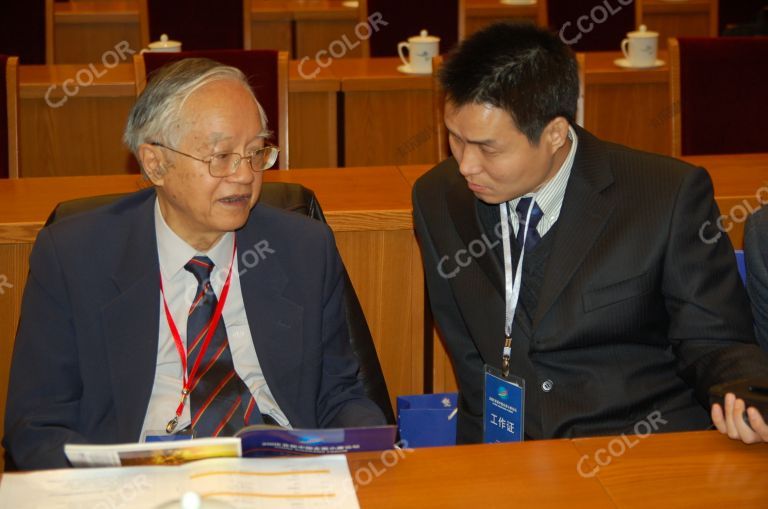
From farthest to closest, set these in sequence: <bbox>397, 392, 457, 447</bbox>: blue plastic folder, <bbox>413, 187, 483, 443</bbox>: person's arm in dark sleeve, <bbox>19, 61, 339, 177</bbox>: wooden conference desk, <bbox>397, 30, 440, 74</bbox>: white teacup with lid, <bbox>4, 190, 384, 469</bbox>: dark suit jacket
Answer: <bbox>397, 30, 440, 74</bbox>: white teacup with lid → <bbox>19, 61, 339, 177</bbox>: wooden conference desk → <bbox>397, 392, 457, 447</bbox>: blue plastic folder → <bbox>413, 187, 483, 443</bbox>: person's arm in dark sleeve → <bbox>4, 190, 384, 469</bbox>: dark suit jacket

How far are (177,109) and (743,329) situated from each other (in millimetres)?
1156

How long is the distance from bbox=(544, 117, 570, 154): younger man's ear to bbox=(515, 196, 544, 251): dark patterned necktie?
0.13m

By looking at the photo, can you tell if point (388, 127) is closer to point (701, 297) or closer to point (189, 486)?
point (701, 297)

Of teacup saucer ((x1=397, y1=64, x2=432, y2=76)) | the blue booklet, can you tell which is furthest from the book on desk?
teacup saucer ((x1=397, y1=64, x2=432, y2=76))

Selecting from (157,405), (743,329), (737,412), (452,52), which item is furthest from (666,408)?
(157,405)

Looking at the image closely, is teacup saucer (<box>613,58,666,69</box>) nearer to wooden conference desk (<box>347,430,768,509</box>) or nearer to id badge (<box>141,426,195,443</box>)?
wooden conference desk (<box>347,430,768,509</box>)

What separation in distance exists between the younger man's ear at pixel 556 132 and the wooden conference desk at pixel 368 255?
2.30 ft

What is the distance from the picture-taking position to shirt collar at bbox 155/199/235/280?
1971 millimetres

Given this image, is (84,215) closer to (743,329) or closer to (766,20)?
(743,329)

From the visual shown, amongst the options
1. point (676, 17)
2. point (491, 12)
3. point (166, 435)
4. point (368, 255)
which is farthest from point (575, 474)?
point (676, 17)

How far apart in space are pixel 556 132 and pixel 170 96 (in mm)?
753

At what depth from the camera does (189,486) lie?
5.05 feet

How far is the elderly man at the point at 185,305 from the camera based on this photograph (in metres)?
1.85

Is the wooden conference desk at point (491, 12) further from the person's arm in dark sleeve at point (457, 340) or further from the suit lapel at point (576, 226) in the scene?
the suit lapel at point (576, 226)
